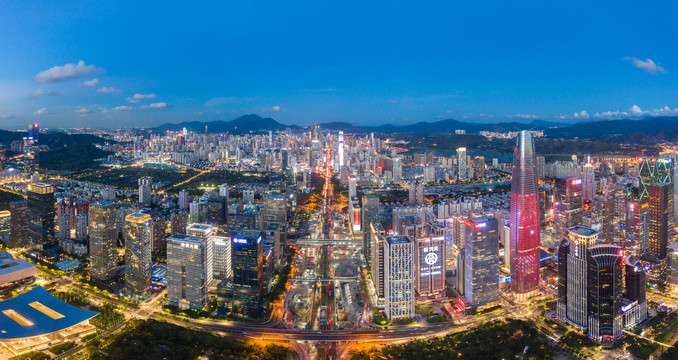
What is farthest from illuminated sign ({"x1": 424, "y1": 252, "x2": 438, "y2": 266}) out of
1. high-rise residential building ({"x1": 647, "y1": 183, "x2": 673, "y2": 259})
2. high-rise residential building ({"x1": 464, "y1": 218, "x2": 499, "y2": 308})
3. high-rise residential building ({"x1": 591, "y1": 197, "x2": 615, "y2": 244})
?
high-rise residential building ({"x1": 647, "y1": 183, "x2": 673, "y2": 259})

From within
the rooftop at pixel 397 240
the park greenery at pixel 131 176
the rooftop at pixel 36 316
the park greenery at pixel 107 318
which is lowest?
the park greenery at pixel 107 318

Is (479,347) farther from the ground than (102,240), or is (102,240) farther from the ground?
(102,240)

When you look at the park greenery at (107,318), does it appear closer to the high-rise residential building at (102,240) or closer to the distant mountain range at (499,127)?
the high-rise residential building at (102,240)

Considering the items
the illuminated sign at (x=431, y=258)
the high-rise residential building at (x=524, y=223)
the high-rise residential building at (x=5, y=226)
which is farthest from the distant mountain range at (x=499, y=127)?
the high-rise residential building at (x=5, y=226)

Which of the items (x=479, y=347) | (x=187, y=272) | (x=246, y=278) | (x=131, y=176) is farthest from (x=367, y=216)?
(x=131, y=176)

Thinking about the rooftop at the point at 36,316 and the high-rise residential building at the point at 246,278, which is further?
the high-rise residential building at the point at 246,278

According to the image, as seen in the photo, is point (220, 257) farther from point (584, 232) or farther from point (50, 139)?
point (50, 139)
